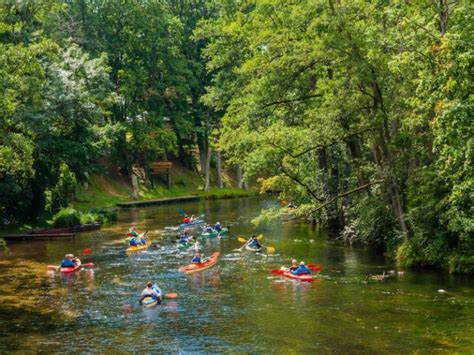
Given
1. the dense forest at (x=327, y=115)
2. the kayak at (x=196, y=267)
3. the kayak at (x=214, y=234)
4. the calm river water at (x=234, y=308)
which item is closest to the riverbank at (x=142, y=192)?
the dense forest at (x=327, y=115)

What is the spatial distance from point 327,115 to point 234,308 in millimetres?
13573

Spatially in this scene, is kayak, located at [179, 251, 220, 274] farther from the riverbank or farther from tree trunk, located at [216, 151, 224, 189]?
tree trunk, located at [216, 151, 224, 189]

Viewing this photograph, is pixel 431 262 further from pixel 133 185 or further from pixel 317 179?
pixel 133 185

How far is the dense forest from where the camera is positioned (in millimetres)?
23500

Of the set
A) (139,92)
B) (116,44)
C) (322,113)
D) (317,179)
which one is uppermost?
(116,44)

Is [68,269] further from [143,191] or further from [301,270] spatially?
[143,191]

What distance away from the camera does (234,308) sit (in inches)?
946

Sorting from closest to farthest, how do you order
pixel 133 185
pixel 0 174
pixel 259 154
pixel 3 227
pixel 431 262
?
pixel 431 262 < pixel 259 154 < pixel 0 174 < pixel 3 227 < pixel 133 185

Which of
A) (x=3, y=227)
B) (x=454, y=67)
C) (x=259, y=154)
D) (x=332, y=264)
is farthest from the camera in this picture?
(x=3, y=227)

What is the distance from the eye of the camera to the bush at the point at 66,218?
48.2 m

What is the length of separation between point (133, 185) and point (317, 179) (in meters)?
33.9

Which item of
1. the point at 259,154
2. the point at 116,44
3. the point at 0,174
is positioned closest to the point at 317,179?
the point at 259,154

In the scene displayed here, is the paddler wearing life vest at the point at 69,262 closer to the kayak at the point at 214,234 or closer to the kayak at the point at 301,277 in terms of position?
the kayak at the point at 301,277

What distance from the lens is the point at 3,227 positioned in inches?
1833
